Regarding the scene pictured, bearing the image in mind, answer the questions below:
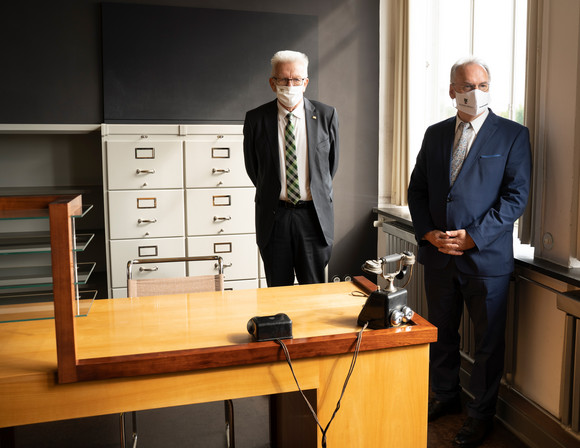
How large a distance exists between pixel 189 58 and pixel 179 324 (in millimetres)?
2817

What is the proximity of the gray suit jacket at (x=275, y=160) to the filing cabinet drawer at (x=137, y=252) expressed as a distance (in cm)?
111

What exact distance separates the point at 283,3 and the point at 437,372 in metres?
2.96

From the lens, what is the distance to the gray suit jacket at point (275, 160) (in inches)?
119

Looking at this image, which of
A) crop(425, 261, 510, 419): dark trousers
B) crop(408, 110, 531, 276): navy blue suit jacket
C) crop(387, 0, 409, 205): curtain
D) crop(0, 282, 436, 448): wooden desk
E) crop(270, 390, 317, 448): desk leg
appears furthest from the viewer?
crop(387, 0, 409, 205): curtain

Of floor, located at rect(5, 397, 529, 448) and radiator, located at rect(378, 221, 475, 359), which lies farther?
radiator, located at rect(378, 221, 475, 359)

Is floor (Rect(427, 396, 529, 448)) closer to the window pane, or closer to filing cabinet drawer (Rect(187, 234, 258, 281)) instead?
the window pane

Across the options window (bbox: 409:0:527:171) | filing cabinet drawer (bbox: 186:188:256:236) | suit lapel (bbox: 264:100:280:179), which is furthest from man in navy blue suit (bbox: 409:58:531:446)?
filing cabinet drawer (bbox: 186:188:256:236)

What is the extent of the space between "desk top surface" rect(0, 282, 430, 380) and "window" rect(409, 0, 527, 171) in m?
1.53

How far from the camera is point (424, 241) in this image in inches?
110

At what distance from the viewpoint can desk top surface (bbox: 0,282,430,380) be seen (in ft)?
5.61

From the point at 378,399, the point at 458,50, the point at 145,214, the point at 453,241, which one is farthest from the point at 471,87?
the point at 145,214

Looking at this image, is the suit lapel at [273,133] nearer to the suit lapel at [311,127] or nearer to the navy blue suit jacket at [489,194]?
the suit lapel at [311,127]

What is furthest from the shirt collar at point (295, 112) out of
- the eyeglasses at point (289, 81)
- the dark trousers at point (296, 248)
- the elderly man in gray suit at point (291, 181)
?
the dark trousers at point (296, 248)

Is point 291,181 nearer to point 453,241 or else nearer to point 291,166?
point 291,166
